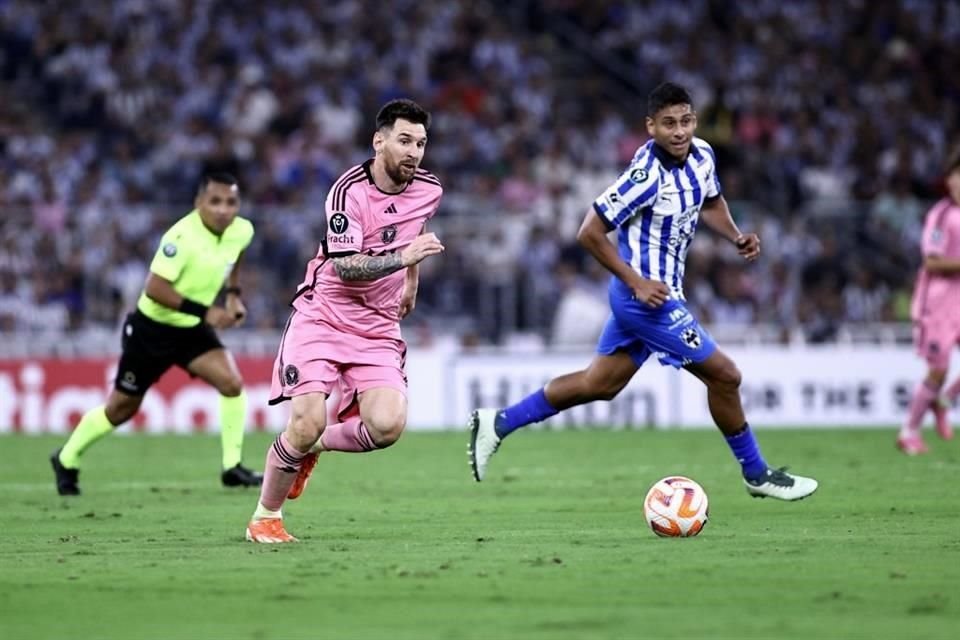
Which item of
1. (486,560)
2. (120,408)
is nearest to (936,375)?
(120,408)

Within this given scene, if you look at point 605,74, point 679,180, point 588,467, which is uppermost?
point 605,74

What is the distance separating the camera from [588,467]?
54.7 feet

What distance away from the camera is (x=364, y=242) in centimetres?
1004

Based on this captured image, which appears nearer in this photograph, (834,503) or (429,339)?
(834,503)

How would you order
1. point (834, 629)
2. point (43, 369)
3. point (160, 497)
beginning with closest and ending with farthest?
point (834, 629) < point (160, 497) < point (43, 369)

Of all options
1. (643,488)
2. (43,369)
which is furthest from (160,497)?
(43,369)

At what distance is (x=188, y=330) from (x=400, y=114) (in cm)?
523

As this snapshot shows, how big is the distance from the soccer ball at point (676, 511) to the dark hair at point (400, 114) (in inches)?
99.5

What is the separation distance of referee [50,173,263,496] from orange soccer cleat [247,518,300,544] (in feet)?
14.8

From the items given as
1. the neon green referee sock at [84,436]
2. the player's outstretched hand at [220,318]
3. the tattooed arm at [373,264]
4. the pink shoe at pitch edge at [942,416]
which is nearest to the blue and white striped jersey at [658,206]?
the tattooed arm at [373,264]

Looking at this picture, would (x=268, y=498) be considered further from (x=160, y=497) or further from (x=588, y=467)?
(x=588, y=467)

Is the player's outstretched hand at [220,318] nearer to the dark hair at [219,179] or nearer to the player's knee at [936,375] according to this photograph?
the dark hair at [219,179]

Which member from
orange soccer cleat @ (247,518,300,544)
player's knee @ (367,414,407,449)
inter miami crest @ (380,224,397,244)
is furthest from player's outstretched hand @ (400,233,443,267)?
orange soccer cleat @ (247,518,300,544)

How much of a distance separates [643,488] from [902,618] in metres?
7.16
